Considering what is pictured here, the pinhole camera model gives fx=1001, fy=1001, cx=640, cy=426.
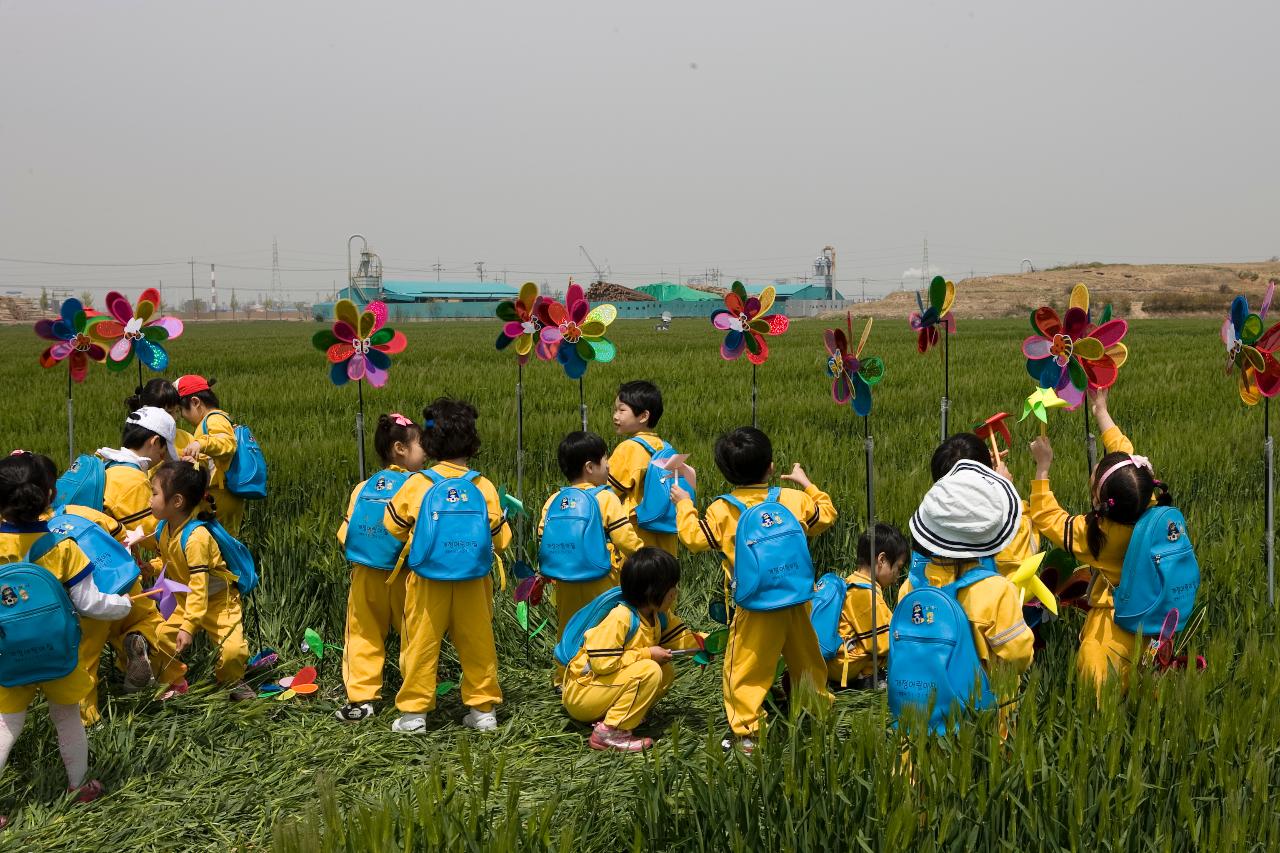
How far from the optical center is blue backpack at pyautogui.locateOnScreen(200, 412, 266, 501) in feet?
16.8

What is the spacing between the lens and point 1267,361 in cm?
424

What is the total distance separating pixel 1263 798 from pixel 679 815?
1.35 meters

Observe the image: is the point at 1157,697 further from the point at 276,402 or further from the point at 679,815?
the point at 276,402

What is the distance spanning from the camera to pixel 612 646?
3.76 meters

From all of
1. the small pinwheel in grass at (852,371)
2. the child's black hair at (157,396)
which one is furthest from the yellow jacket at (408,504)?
the child's black hair at (157,396)

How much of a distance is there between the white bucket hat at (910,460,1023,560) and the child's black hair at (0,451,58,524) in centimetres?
280

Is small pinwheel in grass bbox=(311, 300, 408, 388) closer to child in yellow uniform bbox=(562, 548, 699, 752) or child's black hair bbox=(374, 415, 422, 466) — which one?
child's black hair bbox=(374, 415, 422, 466)

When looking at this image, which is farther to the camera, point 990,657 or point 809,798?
point 990,657

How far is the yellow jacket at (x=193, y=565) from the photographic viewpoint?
163 inches

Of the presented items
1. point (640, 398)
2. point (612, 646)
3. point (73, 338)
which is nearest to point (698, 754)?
point (612, 646)

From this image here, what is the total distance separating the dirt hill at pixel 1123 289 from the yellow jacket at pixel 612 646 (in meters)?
52.8

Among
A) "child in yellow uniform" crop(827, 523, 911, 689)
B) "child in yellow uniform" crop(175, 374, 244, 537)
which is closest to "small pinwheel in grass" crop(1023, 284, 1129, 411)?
"child in yellow uniform" crop(827, 523, 911, 689)

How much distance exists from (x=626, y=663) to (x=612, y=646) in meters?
0.09

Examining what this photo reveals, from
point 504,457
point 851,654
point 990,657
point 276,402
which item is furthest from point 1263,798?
point 276,402
